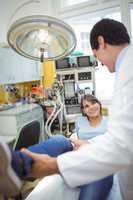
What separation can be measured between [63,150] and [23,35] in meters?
Answer: 0.72

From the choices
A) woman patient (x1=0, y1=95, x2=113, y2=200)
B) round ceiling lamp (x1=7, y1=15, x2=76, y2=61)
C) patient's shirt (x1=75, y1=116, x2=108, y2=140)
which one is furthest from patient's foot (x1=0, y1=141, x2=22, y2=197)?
patient's shirt (x1=75, y1=116, x2=108, y2=140)

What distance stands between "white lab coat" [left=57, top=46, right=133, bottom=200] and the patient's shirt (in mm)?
1516

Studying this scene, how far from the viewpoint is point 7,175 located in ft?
2.09

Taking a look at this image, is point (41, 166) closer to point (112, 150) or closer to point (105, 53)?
point (112, 150)

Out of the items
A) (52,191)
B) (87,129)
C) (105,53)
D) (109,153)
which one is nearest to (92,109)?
(87,129)

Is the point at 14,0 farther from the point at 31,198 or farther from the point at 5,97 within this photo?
the point at 31,198

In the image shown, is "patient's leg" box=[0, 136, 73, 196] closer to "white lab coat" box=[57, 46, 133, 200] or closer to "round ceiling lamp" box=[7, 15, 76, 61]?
"white lab coat" box=[57, 46, 133, 200]

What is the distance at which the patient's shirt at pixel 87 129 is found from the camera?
2.42 meters

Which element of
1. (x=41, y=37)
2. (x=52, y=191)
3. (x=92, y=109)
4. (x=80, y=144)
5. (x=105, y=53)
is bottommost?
(x=52, y=191)

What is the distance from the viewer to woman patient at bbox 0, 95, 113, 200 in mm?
699

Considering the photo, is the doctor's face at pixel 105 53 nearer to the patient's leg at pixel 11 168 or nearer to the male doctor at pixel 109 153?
the male doctor at pixel 109 153

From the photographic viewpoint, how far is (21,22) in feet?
4.44

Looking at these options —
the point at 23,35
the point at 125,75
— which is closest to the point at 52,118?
the point at 23,35

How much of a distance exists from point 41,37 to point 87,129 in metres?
1.27
